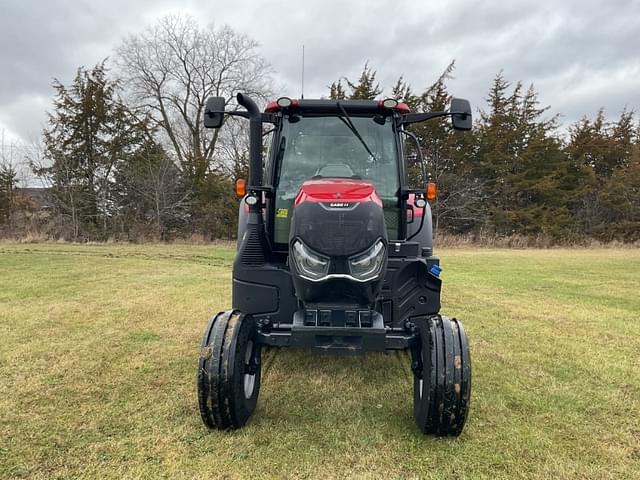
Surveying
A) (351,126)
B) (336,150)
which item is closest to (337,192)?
(351,126)

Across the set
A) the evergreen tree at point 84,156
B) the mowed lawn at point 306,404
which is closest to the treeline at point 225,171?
the evergreen tree at point 84,156

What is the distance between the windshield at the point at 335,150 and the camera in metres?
3.29

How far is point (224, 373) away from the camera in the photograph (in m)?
2.39

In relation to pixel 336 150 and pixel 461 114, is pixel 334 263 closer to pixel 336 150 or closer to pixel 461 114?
pixel 336 150

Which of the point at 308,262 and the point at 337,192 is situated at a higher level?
the point at 337,192

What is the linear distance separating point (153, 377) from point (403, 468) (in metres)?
2.17

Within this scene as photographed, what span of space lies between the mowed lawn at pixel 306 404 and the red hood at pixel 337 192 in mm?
1383

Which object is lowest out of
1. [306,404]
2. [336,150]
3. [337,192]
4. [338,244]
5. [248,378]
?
[306,404]

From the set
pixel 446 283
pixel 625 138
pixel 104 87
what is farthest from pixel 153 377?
pixel 625 138

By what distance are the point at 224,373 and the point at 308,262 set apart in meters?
0.78

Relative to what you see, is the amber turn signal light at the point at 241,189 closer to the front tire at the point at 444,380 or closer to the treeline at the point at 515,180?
the front tire at the point at 444,380

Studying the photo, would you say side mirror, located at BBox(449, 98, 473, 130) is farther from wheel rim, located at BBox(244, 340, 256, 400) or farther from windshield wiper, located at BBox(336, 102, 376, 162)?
wheel rim, located at BBox(244, 340, 256, 400)

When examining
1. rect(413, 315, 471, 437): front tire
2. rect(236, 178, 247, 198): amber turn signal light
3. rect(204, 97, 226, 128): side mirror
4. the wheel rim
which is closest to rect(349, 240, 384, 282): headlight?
rect(413, 315, 471, 437): front tire

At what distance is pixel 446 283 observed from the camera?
8.55m
